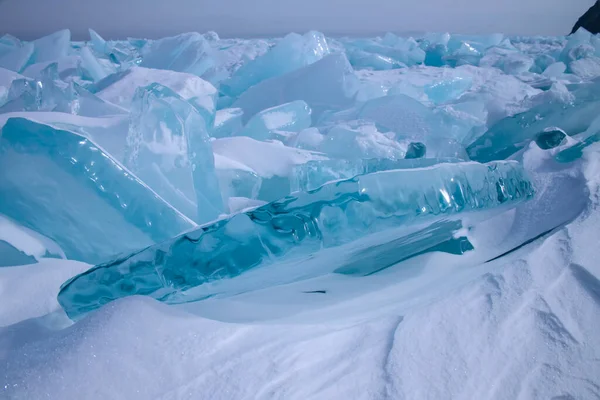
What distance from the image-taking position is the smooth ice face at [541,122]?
1.34 m

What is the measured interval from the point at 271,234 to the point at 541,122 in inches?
46.9

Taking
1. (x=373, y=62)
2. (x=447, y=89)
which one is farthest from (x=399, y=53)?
(x=447, y=89)

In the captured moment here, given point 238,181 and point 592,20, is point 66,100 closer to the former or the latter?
point 238,181

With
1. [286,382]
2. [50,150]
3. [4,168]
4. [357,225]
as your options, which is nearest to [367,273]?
[357,225]

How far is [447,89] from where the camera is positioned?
292 cm

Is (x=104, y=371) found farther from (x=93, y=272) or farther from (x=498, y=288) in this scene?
(x=498, y=288)

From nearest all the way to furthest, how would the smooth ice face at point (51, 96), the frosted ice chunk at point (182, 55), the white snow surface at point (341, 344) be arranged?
the white snow surface at point (341, 344) < the smooth ice face at point (51, 96) < the frosted ice chunk at point (182, 55)

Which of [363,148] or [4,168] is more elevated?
[4,168]

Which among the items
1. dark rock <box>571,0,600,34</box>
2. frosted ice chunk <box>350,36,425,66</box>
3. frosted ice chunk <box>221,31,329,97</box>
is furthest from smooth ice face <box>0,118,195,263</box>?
dark rock <box>571,0,600,34</box>

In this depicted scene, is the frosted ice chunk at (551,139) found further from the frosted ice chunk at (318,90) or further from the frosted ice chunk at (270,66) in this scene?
the frosted ice chunk at (270,66)

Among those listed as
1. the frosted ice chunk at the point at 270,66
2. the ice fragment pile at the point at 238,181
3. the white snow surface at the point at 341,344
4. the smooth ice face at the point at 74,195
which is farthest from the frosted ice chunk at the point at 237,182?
the frosted ice chunk at the point at 270,66

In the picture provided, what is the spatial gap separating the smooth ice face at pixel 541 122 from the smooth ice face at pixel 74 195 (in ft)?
3.42

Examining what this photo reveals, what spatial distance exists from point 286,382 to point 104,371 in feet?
0.72

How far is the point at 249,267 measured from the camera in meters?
0.58
